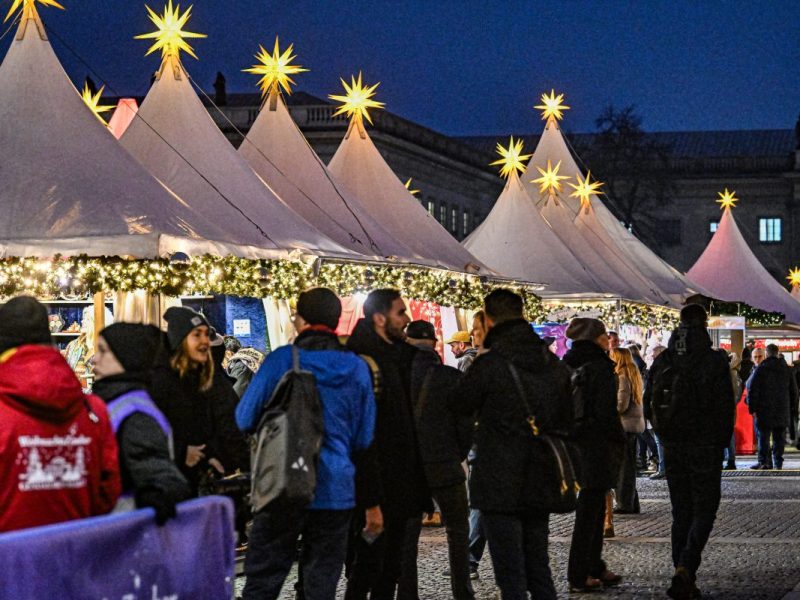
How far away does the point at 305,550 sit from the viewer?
7117mm

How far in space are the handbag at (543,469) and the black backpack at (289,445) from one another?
1467mm

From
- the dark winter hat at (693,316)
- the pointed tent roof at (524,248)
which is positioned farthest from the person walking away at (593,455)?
the pointed tent roof at (524,248)

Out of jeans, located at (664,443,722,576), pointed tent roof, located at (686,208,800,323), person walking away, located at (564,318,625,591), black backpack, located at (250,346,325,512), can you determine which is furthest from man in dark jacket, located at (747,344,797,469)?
pointed tent roof, located at (686,208,800,323)

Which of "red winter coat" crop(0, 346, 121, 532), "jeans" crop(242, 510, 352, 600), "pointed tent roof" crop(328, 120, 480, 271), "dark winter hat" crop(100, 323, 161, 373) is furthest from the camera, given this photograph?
"pointed tent roof" crop(328, 120, 480, 271)

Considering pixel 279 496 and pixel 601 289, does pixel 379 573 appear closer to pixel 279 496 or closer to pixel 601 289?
pixel 279 496

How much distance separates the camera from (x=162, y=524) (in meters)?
5.77

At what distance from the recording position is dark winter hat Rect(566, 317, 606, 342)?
10.6m

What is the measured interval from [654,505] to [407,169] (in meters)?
47.4

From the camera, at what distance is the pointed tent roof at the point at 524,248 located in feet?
90.9

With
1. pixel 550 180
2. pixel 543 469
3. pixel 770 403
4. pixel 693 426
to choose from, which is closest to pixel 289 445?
pixel 543 469

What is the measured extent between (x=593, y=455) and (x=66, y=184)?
20.0 feet

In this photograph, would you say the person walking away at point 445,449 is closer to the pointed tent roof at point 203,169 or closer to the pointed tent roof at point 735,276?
the pointed tent roof at point 203,169

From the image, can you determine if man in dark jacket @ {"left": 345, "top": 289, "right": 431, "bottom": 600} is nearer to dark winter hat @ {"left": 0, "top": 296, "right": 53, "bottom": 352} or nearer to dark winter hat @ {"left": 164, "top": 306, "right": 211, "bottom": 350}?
dark winter hat @ {"left": 164, "top": 306, "right": 211, "bottom": 350}

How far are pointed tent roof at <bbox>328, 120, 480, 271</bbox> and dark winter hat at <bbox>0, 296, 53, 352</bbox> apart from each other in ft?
51.3
